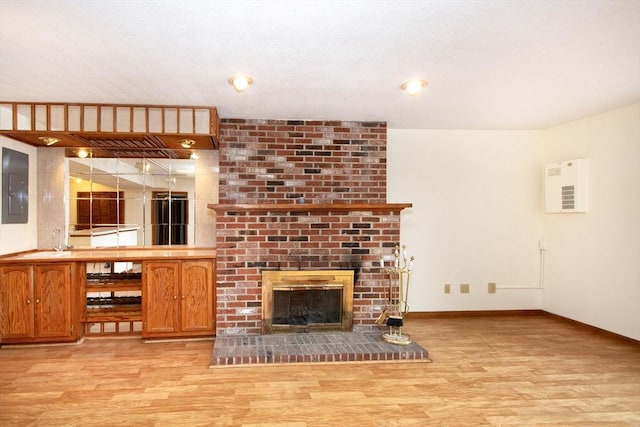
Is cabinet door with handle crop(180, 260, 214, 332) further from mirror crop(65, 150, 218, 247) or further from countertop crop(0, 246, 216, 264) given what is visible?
mirror crop(65, 150, 218, 247)

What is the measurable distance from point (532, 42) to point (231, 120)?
2796 mm

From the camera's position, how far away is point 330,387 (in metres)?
2.76

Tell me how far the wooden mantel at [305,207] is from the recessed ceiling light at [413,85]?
48.1 inches

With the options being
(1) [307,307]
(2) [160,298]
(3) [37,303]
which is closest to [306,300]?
(1) [307,307]

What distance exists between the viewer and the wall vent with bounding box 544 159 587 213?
162 inches

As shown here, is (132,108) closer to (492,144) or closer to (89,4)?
(89,4)

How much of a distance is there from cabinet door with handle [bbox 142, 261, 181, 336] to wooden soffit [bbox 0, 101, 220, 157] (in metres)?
1.26

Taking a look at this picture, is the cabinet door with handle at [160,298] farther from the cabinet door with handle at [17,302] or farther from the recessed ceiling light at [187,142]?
the recessed ceiling light at [187,142]

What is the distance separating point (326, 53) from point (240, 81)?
2.44ft

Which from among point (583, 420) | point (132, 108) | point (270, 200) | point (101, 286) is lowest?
point (583, 420)

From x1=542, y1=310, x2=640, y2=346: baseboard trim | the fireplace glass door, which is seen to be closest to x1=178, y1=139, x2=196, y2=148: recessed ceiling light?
the fireplace glass door

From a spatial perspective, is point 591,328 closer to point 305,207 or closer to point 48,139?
point 305,207

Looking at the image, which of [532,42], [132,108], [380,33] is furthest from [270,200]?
[532,42]

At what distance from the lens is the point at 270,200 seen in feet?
13.3
